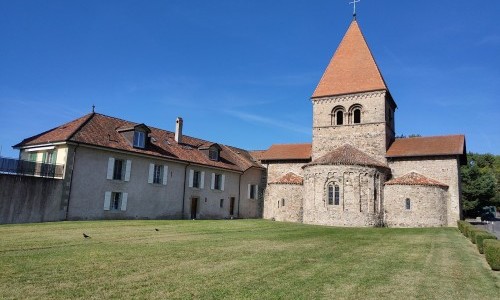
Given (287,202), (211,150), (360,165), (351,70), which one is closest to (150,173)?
Answer: (211,150)

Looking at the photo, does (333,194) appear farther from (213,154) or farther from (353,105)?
(213,154)

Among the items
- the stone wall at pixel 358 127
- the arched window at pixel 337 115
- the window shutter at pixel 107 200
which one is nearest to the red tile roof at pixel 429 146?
the stone wall at pixel 358 127

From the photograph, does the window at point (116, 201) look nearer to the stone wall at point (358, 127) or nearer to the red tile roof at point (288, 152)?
the red tile roof at point (288, 152)

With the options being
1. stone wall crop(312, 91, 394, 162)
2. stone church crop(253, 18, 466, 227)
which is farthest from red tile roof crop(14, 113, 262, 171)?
stone wall crop(312, 91, 394, 162)

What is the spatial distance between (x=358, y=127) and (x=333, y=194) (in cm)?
751

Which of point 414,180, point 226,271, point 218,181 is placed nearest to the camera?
point 226,271

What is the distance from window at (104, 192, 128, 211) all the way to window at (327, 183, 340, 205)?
50.5ft

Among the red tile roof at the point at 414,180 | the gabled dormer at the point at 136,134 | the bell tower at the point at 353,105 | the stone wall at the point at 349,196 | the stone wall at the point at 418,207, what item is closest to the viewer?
the stone wall at the point at 418,207

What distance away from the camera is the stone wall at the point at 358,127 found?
31328 millimetres

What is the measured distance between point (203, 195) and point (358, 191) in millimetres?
13607

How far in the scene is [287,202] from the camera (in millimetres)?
33375

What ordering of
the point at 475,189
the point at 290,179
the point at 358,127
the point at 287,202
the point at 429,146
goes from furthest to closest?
the point at 475,189, the point at 290,179, the point at 287,202, the point at 358,127, the point at 429,146

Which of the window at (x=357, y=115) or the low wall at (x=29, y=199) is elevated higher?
the window at (x=357, y=115)

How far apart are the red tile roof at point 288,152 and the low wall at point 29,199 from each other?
69.3ft
